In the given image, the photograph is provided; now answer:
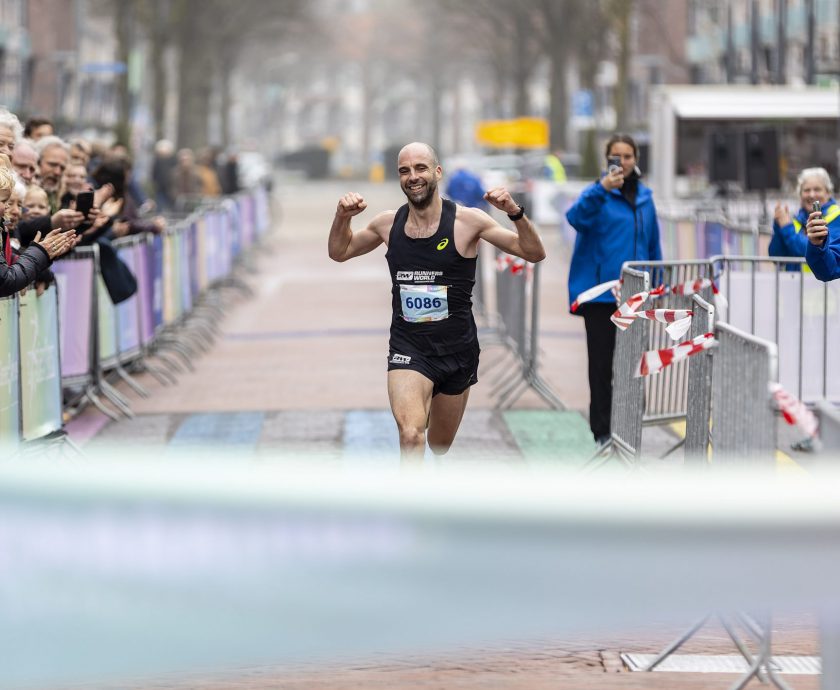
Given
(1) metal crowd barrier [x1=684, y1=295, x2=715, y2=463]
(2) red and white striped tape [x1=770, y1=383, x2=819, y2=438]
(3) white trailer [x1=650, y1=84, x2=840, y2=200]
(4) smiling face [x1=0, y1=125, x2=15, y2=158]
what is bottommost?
(1) metal crowd barrier [x1=684, y1=295, x2=715, y2=463]

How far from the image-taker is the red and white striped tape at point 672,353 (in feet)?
21.2

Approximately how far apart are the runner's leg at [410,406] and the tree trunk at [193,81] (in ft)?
162

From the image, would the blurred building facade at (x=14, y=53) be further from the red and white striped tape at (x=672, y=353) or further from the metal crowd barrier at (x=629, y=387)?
the red and white striped tape at (x=672, y=353)

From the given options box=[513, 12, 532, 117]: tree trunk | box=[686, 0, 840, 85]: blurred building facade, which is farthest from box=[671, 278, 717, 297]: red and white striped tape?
box=[513, 12, 532, 117]: tree trunk

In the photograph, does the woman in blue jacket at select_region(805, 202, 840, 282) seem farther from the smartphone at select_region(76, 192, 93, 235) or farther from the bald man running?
the smartphone at select_region(76, 192, 93, 235)

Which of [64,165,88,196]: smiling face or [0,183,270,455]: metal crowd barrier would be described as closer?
[0,183,270,455]: metal crowd barrier

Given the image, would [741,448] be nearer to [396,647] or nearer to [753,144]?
[396,647]

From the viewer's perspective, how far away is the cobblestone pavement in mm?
5762

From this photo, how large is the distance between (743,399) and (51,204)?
7.18 metres

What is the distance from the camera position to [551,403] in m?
13.0

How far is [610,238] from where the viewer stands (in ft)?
32.5

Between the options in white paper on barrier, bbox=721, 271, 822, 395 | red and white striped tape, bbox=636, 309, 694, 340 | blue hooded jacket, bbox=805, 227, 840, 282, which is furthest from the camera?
white paper on barrier, bbox=721, 271, 822, 395

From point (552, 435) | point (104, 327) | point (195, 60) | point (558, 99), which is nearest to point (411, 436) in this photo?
point (552, 435)

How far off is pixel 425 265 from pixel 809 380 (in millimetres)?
3537
